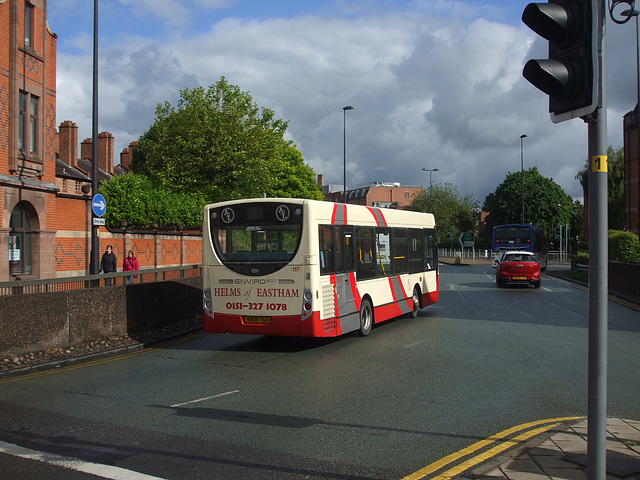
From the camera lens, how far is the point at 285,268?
36.6 feet

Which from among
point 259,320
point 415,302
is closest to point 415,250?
point 415,302

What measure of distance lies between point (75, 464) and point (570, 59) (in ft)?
16.6

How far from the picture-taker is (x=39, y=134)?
70.1ft

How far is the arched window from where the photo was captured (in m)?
20.6

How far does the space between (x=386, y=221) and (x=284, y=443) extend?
955 cm

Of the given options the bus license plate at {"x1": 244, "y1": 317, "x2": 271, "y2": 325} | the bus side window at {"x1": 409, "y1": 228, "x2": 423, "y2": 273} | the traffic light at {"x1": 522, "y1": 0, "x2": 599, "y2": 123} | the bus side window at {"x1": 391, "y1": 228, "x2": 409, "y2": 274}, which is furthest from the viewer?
the bus side window at {"x1": 409, "y1": 228, "x2": 423, "y2": 273}

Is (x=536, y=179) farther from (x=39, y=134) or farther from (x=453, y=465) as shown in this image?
(x=453, y=465)

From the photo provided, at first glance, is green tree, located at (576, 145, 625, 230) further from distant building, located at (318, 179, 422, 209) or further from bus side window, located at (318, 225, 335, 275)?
distant building, located at (318, 179, 422, 209)

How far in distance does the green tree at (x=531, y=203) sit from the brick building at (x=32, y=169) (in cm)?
6765

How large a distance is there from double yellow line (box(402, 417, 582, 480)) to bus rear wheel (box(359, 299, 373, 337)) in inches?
262

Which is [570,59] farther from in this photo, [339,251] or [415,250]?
[415,250]

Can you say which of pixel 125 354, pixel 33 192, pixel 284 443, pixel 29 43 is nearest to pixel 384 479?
pixel 284 443

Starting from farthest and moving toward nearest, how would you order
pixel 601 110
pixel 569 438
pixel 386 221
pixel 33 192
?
pixel 33 192 < pixel 386 221 < pixel 569 438 < pixel 601 110

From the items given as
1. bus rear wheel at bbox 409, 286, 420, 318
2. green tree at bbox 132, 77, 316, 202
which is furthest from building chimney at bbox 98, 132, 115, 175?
bus rear wheel at bbox 409, 286, 420, 318
